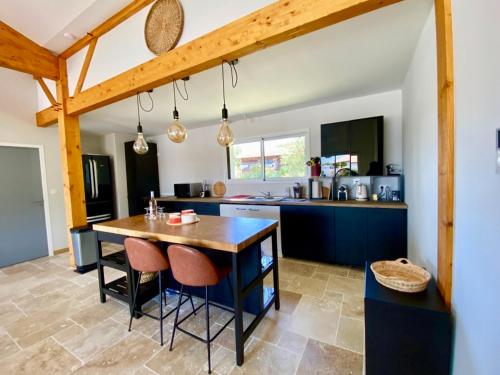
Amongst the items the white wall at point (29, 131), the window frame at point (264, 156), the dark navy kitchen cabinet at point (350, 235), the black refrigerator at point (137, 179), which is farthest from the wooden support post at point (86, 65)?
the dark navy kitchen cabinet at point (350, 235)

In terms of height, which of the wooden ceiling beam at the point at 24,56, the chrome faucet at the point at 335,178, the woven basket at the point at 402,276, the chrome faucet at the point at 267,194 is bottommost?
the woven basket at the point at 402,276

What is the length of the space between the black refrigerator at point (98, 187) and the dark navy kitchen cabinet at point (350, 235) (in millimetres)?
4798

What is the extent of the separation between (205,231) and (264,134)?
2.70 metres

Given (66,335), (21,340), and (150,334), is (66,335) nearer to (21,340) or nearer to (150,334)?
(21,340)

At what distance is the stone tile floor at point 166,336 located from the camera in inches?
62.3

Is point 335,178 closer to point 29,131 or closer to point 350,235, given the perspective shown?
point 350,235

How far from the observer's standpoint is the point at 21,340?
74.9 inches

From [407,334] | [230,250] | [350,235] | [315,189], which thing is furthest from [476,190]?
[315,189]

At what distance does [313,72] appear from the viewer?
2.40 metres

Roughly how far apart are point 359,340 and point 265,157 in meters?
3.07

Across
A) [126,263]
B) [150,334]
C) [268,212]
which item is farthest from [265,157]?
[150,334]

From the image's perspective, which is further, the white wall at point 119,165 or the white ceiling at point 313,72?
the white wall at point 119,165

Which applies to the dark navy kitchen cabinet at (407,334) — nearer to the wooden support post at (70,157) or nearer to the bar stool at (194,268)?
the bar stool at (194,268)

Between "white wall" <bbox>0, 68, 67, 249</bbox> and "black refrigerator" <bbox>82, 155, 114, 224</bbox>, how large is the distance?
1.48 ft
